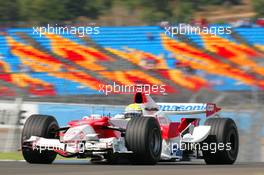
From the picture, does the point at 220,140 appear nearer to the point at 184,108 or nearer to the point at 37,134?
the point at 184,108

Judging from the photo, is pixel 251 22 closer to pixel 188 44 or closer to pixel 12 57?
pixel 188 44

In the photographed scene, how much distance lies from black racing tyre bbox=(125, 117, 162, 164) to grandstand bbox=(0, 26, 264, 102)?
30.4ft

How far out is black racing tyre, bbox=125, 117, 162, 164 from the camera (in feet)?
31.6

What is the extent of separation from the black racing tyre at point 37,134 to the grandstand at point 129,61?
29.8 ft

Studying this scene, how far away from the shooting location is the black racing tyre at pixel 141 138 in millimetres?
9617

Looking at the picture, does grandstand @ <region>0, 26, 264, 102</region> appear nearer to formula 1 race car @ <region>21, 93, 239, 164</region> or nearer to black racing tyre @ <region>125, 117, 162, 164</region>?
formula 1 race car @ <region>21, 93, 239, 164</region>

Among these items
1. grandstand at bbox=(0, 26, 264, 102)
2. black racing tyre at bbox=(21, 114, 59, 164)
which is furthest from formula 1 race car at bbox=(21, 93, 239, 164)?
grandstand at bbox=(0, 26, 264, 102)

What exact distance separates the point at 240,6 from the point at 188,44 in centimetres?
1444

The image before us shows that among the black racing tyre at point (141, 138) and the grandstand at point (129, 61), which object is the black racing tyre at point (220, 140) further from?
the grandstand at point (129, 61)

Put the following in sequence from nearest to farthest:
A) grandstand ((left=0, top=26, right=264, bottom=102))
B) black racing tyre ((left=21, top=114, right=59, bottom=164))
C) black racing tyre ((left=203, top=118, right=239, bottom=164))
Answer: black racing tyre ((left=21, top=114, right=59, bottom=164)) < black racing tyre ((left=203, top=118, right=239, bottom=164)) < grandstand ((left=0, top=26, right=264, bottom=102))

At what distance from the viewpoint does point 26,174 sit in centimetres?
755

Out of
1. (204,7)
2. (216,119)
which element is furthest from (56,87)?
(204,7)

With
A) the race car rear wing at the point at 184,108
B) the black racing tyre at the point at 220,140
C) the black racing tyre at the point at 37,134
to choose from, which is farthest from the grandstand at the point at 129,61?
the black racing tyre at the point at 37,134

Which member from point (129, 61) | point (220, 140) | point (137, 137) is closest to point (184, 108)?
point (220, 140)
